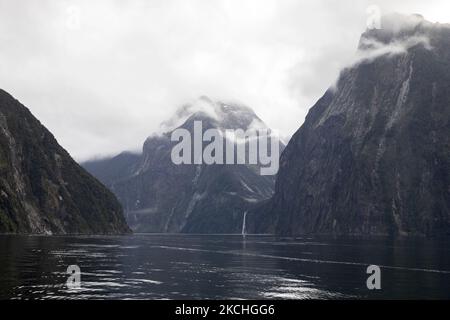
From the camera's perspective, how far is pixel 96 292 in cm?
6512

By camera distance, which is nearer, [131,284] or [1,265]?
[131,284]

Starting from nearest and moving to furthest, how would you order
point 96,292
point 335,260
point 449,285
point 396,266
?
1. point 96,292
2. point 449,285
3. point 396,266
4. point 335,260

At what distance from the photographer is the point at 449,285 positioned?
72.6m
